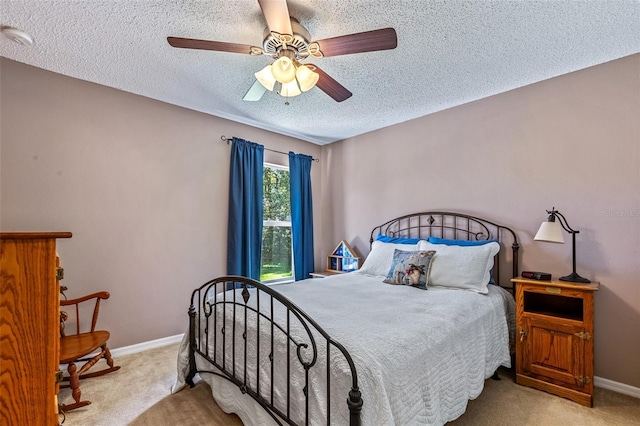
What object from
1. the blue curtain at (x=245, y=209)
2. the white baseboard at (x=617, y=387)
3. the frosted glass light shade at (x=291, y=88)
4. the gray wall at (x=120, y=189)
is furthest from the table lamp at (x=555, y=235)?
the gray wall at (x=120, y=189)

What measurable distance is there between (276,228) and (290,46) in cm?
269

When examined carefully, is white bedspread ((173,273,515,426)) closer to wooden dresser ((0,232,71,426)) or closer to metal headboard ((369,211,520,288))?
metal headboard ((369,211,520,288))

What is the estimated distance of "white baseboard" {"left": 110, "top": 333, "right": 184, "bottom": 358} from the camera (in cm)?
280

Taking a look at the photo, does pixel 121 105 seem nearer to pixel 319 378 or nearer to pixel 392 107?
pixel 392 107

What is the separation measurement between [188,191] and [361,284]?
2108 millimetres

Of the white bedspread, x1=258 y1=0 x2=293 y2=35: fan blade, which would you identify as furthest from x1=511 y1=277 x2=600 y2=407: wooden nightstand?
x1=258 y1=0 x2=293 y2=35: fan blade

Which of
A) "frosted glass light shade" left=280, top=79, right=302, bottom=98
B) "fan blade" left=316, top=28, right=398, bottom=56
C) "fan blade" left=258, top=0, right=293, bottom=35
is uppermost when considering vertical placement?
"fan blade" left=258, top=0, right=293, bottom=35

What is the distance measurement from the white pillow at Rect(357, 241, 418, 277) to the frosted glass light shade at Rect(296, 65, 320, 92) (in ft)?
6.38

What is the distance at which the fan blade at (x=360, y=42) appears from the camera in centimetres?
157

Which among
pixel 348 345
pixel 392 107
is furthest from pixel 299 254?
pixel 348 345

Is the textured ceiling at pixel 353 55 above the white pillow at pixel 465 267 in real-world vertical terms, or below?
above

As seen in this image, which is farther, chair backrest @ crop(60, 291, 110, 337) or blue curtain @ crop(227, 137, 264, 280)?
blue curtain @ crop(227, 137, 264, 280)

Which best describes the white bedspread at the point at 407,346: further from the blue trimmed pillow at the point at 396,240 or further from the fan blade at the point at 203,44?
the fan blade at the point at 203,44

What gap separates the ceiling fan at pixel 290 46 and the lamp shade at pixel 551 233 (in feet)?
5.97
